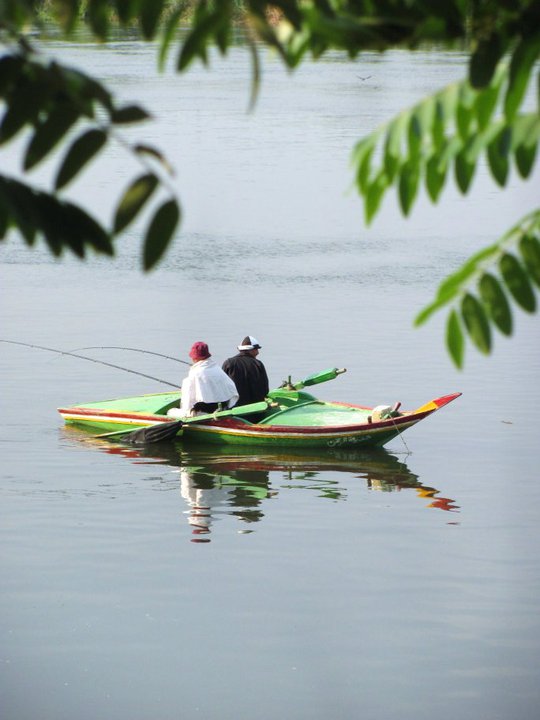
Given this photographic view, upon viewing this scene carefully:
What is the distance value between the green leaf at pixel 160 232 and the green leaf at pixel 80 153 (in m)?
0.17

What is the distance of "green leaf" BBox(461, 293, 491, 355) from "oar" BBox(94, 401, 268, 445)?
13756mm

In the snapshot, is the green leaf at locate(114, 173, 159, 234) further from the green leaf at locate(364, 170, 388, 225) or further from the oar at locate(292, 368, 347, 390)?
the oar at locate(292, 368, 347, 390)

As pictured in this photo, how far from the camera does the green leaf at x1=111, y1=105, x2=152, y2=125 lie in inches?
107

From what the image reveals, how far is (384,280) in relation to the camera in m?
28.7

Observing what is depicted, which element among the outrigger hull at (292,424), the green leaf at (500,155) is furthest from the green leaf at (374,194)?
the outrigger hull at (292,424)

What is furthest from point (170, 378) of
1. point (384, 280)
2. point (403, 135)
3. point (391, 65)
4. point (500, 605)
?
point (391, 65)

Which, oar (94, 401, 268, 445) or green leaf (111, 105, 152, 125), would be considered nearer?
green leaf (111, 105, 152, 125)

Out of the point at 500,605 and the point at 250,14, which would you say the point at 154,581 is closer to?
the point at 500,605

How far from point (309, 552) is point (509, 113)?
33.5 feet

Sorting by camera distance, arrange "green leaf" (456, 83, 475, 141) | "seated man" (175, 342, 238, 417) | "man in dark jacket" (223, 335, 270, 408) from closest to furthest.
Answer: "green leaf" (456, 83, 475, 141)
"seated man" (175, 342, 238, 417)
"man in dark jacket" (223, 335, 270, 408)

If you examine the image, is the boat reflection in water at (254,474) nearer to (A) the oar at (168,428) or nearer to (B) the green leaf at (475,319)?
(A) the oar at (168,428)

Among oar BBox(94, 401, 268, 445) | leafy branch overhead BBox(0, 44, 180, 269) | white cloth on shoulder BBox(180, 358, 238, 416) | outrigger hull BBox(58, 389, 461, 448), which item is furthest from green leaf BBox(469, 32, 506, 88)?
oar BBox(94, 401, 268, 445)

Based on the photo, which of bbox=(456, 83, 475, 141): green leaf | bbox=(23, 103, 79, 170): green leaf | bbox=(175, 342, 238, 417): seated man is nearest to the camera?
bbox=(23, 103, 79, 170): green leaf

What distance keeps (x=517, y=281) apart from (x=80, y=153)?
1355 mm
